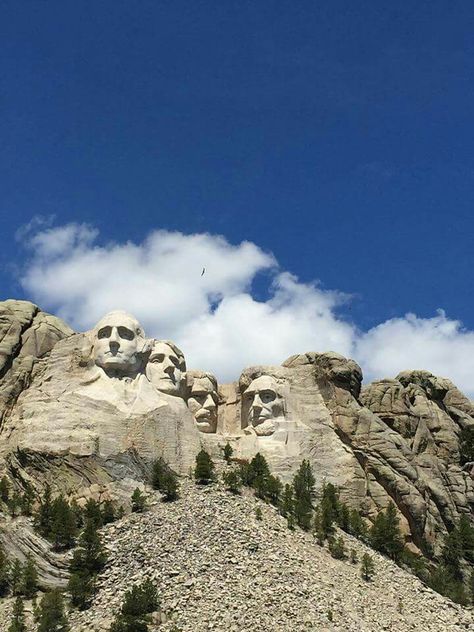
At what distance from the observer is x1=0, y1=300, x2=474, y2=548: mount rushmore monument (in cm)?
4650

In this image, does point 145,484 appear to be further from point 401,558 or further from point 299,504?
point 401,558

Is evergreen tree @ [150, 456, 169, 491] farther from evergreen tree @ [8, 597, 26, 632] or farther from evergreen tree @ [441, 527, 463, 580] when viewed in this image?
evergreen tree @ [441, 527, 463, 580]

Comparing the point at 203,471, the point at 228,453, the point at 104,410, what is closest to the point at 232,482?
the point at 203,471

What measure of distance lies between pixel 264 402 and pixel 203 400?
236cm

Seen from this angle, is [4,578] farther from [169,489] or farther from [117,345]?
[117,345]

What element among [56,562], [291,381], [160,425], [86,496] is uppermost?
[291,381]

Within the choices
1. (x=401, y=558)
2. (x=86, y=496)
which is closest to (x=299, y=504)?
(x=401, y=558)

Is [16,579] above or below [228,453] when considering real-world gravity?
below

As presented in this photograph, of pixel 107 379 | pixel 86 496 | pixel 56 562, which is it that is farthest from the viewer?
pixel 107 379

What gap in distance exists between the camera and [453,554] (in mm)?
48812

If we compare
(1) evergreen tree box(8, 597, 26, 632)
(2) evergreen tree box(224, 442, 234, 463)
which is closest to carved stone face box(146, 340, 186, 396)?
(2) evergreen tree box(224, 442, 234, 463)

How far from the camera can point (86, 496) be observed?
1773 inches

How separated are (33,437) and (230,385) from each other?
32.9 ft

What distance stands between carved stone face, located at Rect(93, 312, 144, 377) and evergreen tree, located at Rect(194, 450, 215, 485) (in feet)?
14.0
